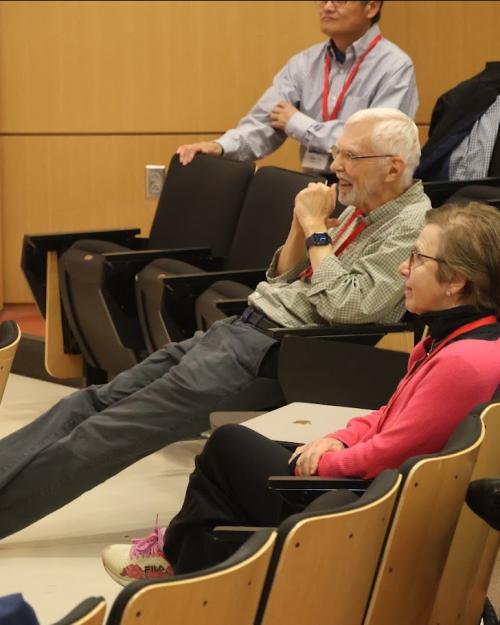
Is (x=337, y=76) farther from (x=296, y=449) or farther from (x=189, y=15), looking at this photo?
(x=296, y=449)

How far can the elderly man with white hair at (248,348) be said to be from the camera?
3.17 m

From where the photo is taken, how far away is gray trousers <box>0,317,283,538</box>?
3156 mm

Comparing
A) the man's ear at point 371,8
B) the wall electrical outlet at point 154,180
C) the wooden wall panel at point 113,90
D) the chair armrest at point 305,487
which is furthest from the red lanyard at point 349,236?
the wooden wall panel at point 113,90

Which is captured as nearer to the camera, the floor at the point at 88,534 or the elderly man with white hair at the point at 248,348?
the floor at the point at 88,534

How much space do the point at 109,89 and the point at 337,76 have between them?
6.48 ft

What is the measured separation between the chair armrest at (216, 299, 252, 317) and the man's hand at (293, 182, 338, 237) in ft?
1.01

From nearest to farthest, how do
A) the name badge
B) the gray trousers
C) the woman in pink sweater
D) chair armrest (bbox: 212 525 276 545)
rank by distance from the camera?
chair armrest (bbox: 212 525 276 545) < the woman in pink sweater < the gray trousers < the name badge

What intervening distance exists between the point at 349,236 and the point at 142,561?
1100 millimetres

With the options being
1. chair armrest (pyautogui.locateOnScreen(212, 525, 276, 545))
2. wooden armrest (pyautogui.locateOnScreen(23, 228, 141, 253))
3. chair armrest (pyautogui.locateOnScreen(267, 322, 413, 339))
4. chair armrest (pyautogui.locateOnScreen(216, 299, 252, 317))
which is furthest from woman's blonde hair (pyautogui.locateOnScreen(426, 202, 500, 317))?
wooden armrest (pyautogui.locateOnScreen(23, 228, 141, 253))

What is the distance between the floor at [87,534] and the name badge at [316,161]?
1.13 meters

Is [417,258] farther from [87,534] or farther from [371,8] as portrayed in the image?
[371,8]

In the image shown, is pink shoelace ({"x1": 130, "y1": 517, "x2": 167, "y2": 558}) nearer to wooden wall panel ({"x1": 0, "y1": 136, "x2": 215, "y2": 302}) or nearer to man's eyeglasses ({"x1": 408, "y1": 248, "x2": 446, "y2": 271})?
man's eyeglasses ({"x1": 408, "y1": 248, "x2": 446, "y2": 271})

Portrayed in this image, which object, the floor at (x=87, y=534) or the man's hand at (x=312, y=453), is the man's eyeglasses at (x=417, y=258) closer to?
the man's hand at (x=312, y=453)

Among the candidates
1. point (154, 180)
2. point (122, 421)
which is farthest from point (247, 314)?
point (154, 180)
